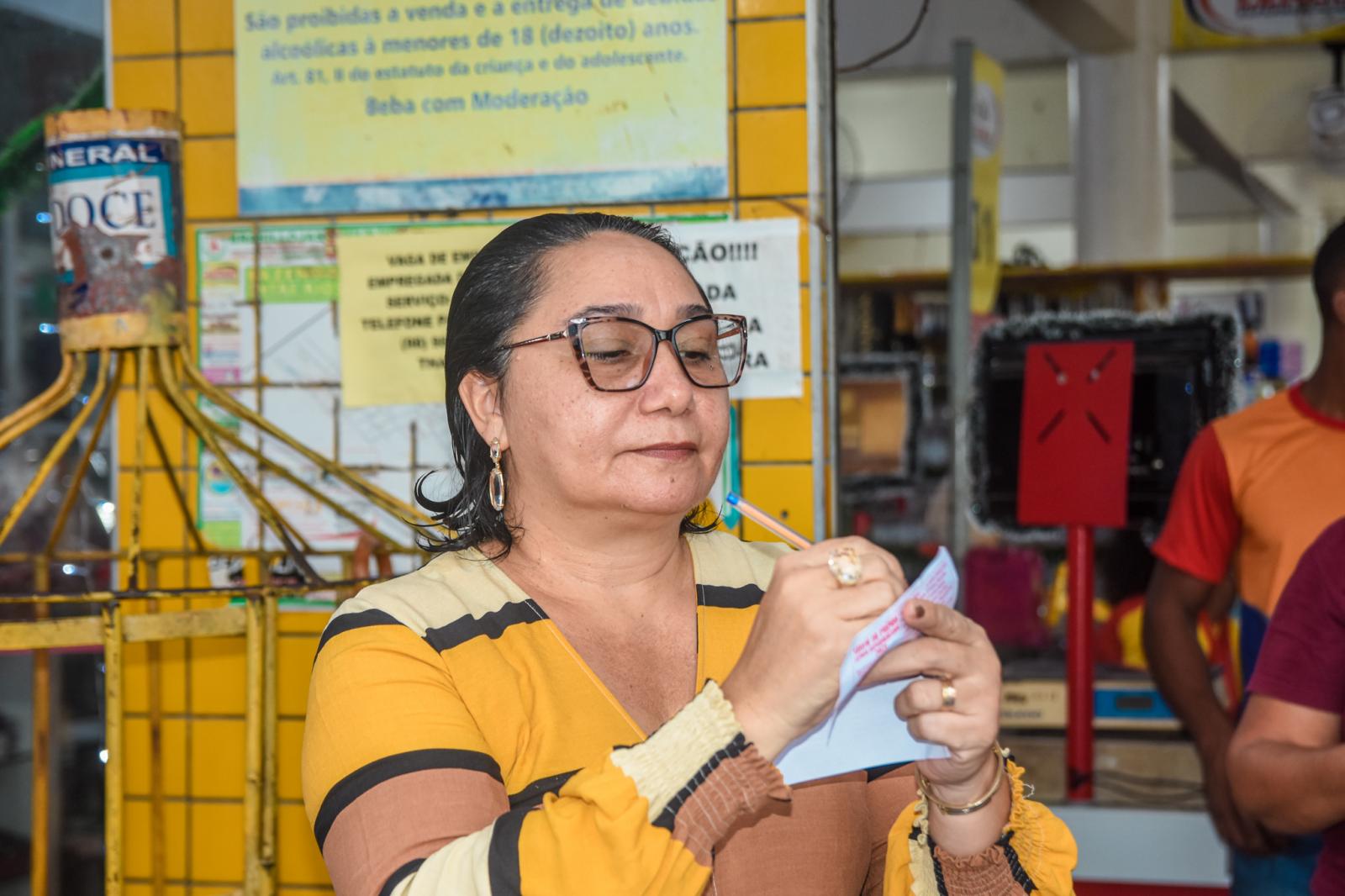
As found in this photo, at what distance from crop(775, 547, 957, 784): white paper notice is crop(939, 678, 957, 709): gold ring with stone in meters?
0.05

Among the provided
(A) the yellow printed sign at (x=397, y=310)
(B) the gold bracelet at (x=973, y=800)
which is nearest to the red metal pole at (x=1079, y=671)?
(A) the yellow printed sign at (x=397, y=310)

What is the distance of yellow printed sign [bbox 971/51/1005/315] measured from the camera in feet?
11.0

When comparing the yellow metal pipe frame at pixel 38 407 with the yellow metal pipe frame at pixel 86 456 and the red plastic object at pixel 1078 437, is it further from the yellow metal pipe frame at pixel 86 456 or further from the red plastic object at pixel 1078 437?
the red plastic object at pixel 1078 437

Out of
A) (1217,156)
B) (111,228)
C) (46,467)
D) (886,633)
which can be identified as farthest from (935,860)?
(1217,156)

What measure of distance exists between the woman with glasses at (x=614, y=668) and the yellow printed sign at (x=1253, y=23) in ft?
18.8

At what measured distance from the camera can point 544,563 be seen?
1457 mm

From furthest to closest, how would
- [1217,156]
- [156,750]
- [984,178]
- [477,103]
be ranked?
1. [1217,156]
2. [984,178]
3. [477,103]
4. [156,750]

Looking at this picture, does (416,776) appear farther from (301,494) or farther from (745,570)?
(301,494)

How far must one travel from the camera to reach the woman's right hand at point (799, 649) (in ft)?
3.46

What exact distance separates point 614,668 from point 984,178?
2470 millimetres

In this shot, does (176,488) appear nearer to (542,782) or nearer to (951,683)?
(542,782)

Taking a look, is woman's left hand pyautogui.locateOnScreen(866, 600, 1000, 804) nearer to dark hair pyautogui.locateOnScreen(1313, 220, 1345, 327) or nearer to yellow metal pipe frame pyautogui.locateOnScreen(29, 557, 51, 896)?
yellow metal pipe frame pyautogui.locateOnScreen(29, 557, 51, 896)

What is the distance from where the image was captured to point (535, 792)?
49.4 inches

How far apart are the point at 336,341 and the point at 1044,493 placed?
1.56m
